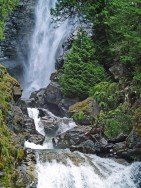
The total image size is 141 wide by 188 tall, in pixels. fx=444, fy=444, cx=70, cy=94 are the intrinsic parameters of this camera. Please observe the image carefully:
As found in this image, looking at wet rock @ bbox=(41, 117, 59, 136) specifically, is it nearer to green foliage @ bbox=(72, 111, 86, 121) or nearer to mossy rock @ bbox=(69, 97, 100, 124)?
mossy rock @ bbox=(69, 97, 100, 124)

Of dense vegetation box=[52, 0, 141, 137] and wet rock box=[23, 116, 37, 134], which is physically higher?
dense vegetation box=[52, 0, 141, 137]

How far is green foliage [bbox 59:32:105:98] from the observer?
32781mm

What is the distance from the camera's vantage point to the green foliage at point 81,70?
32.8m

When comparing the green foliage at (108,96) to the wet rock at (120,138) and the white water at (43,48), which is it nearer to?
the wet rock at (120,138)

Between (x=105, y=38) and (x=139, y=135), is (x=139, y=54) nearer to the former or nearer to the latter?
(x=139, y=135)

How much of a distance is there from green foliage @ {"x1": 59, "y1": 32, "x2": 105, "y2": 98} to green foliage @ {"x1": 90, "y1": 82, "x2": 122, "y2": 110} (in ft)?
12.9

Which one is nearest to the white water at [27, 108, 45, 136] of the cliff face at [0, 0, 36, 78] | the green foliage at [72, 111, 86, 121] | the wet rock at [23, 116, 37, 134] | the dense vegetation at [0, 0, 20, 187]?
the wet rock at [23, 116, 37, 134]

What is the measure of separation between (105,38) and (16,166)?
1995 cm

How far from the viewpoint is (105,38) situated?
34781 millimetres

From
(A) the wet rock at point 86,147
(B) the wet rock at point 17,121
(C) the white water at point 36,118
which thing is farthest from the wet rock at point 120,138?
(C) the white water at point 36,118

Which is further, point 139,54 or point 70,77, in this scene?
point 70,77

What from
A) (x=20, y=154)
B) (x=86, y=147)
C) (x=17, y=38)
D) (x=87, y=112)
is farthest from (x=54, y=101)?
(x=20, y=154)

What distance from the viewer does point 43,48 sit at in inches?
1844

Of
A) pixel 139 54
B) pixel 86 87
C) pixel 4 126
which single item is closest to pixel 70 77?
pixel 86 87
